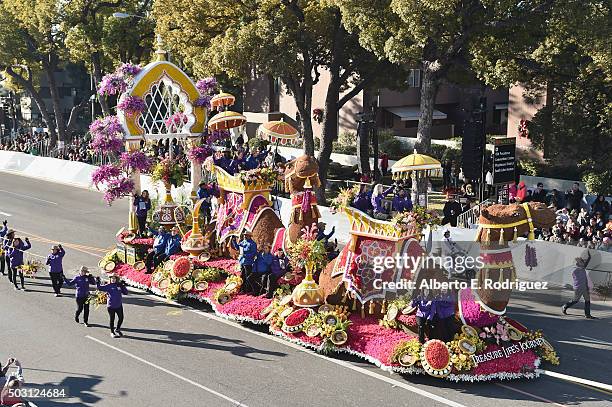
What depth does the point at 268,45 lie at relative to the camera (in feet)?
85.8

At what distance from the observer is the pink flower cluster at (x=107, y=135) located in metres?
18.3

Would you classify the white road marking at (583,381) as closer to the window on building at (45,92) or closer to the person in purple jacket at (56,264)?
→ the person in purple jacket at (56,264)

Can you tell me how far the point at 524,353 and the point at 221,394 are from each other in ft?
18.6

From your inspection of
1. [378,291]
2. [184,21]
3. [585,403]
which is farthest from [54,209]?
[585,403]

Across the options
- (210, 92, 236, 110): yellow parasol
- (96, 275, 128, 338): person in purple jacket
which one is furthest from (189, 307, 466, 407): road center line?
(210, 92, 236, 110): yellow parasol

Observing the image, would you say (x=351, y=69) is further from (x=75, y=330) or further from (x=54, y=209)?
(x=75, y=330)

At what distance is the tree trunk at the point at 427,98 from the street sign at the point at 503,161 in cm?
268

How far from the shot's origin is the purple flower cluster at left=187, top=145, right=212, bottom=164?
20.1 m

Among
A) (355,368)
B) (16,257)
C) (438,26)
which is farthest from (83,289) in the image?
(438,26)

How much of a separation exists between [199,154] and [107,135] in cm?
278

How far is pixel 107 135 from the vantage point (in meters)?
18.3

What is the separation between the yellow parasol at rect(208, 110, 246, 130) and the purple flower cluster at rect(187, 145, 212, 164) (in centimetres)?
67

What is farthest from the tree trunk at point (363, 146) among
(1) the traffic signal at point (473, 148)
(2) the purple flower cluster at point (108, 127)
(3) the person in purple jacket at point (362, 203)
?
(3) the person in purple jacket at point (362, 203)

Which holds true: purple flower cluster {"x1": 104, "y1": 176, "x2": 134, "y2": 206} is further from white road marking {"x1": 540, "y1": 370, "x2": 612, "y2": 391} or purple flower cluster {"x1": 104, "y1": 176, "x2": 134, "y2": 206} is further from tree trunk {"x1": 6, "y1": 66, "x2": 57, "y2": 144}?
tree trunk {"x1": 6, "y1": 66, "x2": 57, "y2": 144}
